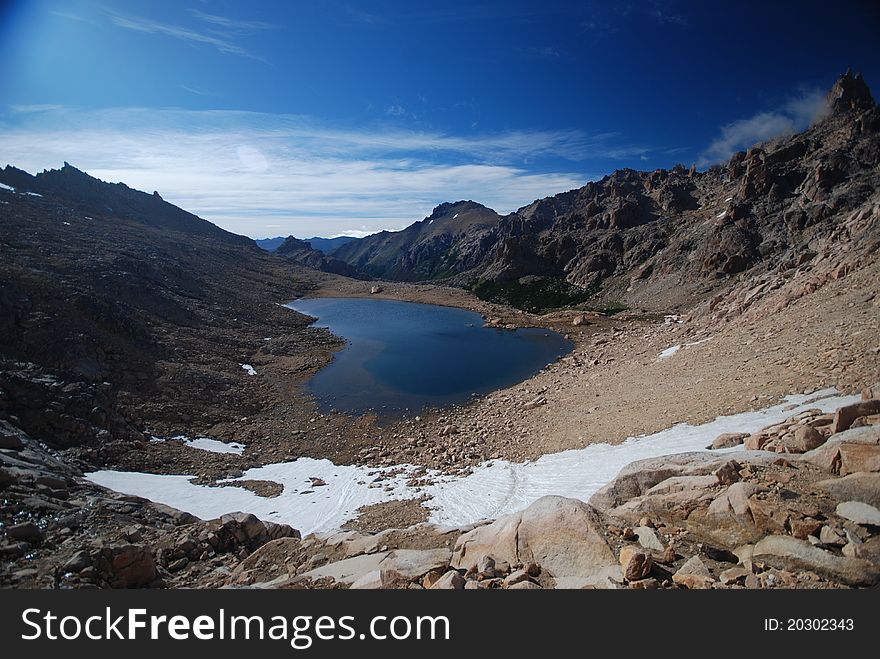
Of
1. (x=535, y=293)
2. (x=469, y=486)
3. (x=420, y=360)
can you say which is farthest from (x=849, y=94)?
(x=469, y=486)

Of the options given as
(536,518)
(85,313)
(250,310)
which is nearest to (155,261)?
(250,310)

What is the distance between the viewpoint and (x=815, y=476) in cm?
830

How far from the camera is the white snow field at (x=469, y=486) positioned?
47.3 ft

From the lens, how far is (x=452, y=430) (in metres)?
25.7

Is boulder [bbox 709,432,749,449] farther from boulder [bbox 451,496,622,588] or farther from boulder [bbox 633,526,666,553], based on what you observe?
boulder [bbox 451,496,622,588]

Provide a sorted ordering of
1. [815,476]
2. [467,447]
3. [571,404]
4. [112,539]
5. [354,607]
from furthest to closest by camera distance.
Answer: [571,404]
[467,447]
[112,539]
[815,476]
[354,607]

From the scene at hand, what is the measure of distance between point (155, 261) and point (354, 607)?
71099mm

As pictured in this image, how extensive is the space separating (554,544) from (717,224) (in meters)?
85.8

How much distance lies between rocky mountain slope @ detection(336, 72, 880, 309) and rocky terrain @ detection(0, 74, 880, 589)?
4.78 feet

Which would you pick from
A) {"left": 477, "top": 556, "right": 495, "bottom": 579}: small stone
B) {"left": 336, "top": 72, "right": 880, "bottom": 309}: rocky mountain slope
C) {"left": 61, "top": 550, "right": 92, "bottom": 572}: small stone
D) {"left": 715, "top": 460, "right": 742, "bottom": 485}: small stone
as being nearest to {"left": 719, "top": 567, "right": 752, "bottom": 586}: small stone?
{"left": 715, "top": 460, "right": 742, "bottom": 485}: small stone

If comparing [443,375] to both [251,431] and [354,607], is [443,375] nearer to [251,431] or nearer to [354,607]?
[251,431]

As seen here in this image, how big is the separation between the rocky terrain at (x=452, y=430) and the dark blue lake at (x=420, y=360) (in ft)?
8.70

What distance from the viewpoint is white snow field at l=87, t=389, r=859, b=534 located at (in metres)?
14.4

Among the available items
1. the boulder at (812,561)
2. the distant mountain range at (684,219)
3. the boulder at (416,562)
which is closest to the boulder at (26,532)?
the boulder at (416,562)
